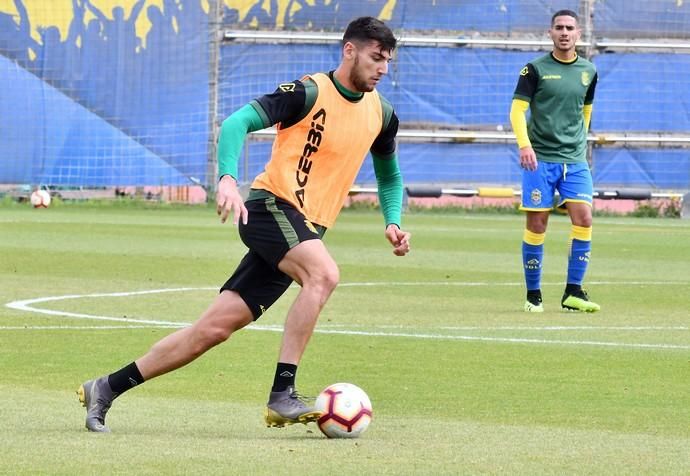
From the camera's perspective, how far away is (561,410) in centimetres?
779

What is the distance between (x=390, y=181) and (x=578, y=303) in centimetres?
548

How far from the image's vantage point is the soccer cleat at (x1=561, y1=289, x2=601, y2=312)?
43.7 feet

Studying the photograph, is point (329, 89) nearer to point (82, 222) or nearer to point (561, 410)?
point (561, 410)

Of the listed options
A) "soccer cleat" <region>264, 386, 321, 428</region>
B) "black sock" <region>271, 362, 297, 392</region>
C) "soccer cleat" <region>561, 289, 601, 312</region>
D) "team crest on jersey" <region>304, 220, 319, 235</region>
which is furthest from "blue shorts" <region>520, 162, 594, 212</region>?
"soccer cleat" <region>264, 386, 321, 428</region>

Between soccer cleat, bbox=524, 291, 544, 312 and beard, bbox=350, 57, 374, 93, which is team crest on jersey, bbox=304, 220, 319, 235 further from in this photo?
soccer cleat, bbox=524, 291, 544, 312

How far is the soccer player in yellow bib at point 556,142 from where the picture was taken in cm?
1380

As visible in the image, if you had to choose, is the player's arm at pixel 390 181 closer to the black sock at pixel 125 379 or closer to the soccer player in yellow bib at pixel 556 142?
the black sock at pixel 125 379

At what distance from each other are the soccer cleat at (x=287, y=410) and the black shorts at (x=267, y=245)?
0.43 metres

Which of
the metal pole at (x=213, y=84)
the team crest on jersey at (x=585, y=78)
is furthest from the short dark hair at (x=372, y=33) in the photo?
→ the metal pole at (x=213, y=84)

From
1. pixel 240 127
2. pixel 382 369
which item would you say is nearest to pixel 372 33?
pixel 240 127

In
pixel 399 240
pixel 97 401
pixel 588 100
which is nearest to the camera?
pixel 97 401

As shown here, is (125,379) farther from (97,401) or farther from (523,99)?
(523,99)

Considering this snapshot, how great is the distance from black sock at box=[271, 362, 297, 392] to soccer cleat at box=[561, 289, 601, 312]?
6364 mm

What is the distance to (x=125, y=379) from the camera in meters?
7.46
